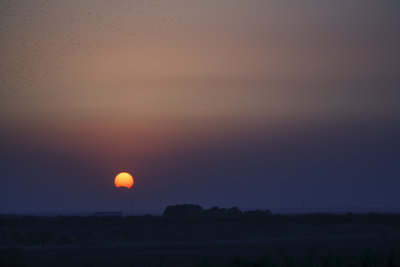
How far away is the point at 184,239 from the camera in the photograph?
65.9 m

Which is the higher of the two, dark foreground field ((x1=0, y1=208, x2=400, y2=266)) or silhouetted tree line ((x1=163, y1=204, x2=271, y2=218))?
silhouetted tree line ((x1=163, y1=204, x2=271, y2=218))

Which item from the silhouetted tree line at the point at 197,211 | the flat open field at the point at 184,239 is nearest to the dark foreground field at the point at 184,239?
the flat open field at the point at 184,239

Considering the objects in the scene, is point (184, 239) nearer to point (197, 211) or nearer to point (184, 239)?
point (184, 239)

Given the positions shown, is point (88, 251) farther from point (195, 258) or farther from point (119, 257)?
point (195, 258)

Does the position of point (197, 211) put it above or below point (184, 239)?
above

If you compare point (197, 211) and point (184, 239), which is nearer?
point (184, 239)

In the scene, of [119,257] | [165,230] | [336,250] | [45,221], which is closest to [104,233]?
[165,230]

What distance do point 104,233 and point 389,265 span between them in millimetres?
48450

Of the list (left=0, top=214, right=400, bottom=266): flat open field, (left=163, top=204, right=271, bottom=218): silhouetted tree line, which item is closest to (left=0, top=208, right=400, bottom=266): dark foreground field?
(left=0, top=214, right=400, bottom=266): flat open field

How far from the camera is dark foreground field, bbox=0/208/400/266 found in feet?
147

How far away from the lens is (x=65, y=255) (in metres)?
48.2

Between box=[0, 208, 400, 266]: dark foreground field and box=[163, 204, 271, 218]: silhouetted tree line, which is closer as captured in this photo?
box=[0, 208, 400, 266]: dark foreground field

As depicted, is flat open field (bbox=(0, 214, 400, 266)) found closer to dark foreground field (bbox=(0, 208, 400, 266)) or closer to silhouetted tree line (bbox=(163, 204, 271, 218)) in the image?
dark foreground field (bbox=(0, 208, 400, 266))

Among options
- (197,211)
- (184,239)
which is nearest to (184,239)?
(184,239)
